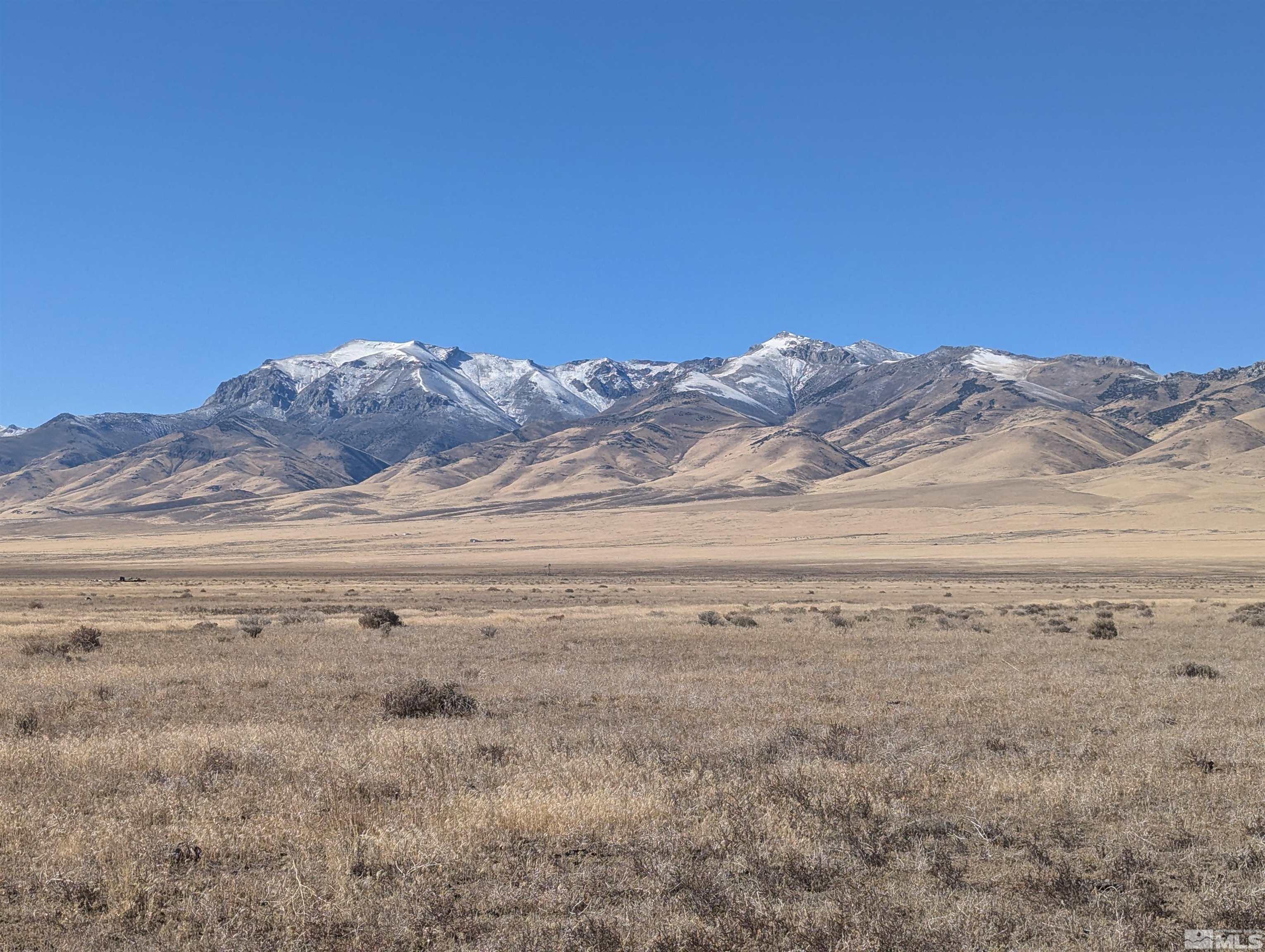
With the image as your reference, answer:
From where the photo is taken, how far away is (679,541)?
15538 cm

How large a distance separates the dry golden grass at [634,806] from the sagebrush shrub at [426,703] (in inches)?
15.2

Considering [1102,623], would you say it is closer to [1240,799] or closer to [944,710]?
[944,710]

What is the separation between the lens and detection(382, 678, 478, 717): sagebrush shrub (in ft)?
47.1

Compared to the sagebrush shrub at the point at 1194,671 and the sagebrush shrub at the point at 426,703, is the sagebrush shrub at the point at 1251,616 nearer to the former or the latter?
the sagebrush shrub at the point at 1194,671

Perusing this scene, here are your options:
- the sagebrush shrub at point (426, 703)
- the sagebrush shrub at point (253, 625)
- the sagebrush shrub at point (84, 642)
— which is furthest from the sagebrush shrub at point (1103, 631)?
the sagebrush shrub at point (84, 642)

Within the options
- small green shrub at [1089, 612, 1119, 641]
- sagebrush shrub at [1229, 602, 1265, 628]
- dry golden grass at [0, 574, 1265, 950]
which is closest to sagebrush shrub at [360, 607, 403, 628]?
dry golden grass at [0, 574, 1265, 950]

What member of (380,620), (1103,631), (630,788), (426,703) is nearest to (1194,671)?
(1103,631)

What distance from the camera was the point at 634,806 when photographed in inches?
329

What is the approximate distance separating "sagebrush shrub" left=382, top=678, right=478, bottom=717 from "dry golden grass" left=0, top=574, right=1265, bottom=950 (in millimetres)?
387

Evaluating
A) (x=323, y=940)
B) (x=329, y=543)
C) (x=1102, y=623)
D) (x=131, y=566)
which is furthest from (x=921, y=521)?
(x=323, y=940)

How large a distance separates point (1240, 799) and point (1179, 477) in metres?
216

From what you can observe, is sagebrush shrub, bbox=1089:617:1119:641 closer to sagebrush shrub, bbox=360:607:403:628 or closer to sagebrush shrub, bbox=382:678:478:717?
sagebrush shrub, bbox=382:678:478:717

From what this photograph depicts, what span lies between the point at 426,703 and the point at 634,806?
700cm

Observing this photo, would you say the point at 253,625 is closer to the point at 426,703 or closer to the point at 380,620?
the point at 380,620
